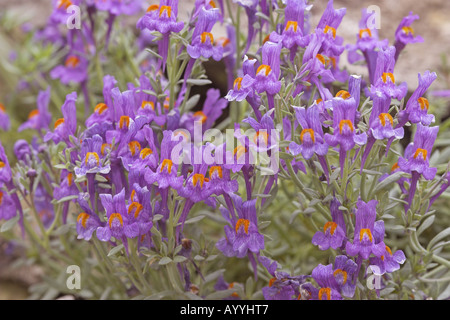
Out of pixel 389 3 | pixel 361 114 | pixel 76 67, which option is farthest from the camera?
pixel 389 3

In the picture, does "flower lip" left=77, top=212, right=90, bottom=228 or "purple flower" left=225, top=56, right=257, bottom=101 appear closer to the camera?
"purple flower" left=225, top=56, right=257, bottom=101

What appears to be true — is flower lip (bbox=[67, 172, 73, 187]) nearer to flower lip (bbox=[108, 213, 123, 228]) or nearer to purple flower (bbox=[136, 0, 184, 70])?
flower lip (bbox=[108, 213, 123, 228])

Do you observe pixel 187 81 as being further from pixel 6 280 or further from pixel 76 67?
pixel 6 280

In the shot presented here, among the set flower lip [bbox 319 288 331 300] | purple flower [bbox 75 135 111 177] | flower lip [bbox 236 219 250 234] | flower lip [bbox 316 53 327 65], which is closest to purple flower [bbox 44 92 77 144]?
purple flower [bbox 75 135 111 177]

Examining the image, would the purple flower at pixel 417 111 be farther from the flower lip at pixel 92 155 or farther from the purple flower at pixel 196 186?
the flower lip at pixel 92 155

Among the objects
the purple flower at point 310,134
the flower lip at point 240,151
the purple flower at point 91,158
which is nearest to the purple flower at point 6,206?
the purple flower at point 91,158

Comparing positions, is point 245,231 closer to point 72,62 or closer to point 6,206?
point 6,206
